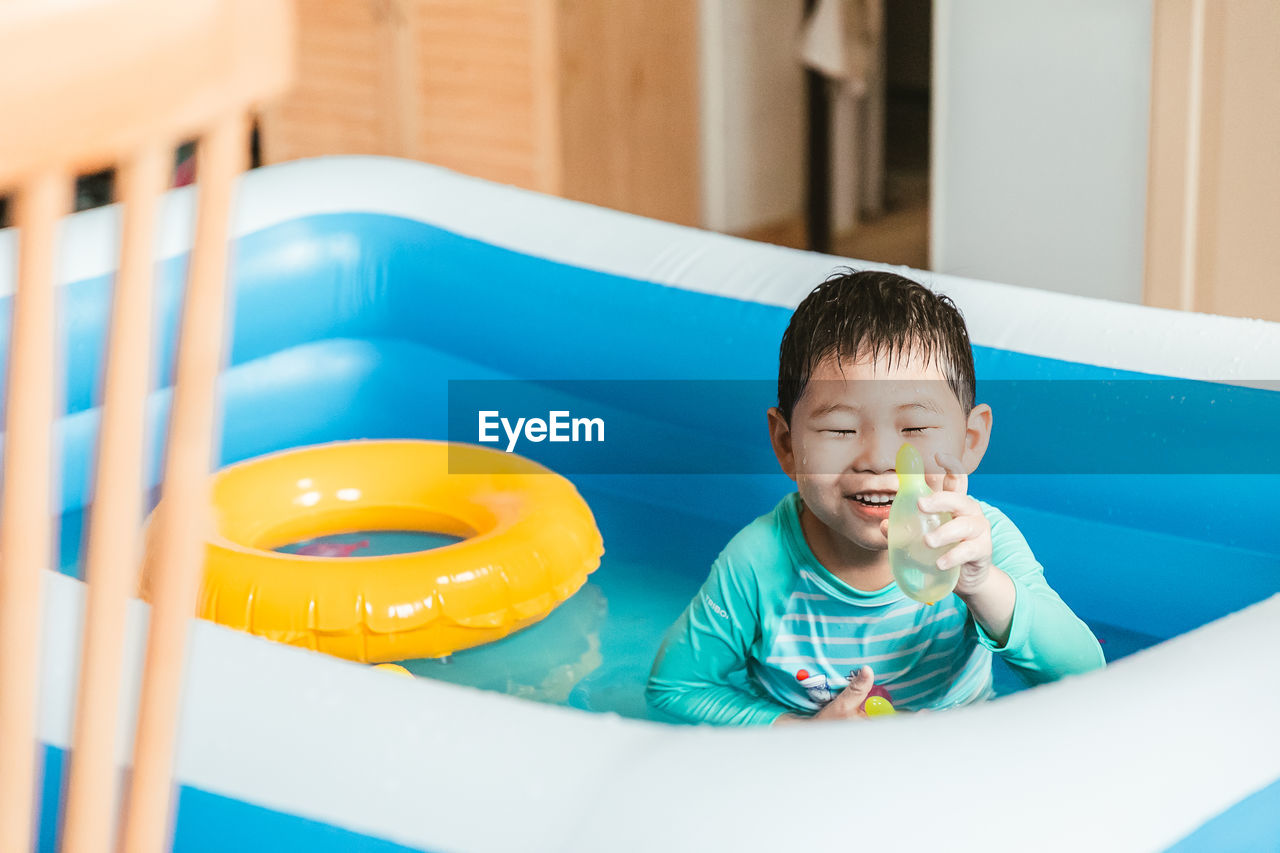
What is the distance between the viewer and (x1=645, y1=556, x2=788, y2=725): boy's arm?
4.71 ft

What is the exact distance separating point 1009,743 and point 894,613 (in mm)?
464

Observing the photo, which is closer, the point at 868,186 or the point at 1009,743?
the point at 1009,743

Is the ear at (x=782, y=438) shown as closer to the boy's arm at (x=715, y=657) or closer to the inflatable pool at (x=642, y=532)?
the boy's arm at (x=715, y=657)

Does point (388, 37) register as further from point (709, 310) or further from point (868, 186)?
point (709, 310)

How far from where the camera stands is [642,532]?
6.87ft

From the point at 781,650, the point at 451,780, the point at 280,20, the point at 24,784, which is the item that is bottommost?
the point at 781,650

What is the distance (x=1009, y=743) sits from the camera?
0.94 m

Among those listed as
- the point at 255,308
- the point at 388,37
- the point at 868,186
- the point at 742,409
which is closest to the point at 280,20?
the point at 742,409

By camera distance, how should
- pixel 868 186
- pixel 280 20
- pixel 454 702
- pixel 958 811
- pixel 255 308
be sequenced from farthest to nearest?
pixel 868 186 → pixel 255 308 → pixel 454 702 → pixel 958 811 → pixel 280 20

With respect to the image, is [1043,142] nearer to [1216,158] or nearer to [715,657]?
[1216,158]

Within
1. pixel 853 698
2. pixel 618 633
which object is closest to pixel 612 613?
pixel 618 633

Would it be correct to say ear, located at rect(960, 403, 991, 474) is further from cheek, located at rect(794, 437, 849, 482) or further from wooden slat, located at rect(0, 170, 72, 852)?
wooden slat, located at rect(0, 170, 72, 852)

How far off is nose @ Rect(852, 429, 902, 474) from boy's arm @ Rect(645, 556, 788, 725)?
0.62ft

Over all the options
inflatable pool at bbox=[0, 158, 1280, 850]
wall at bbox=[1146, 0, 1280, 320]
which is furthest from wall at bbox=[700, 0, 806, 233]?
inflatable pool at bbox=[0, 158, 1280, 850]
